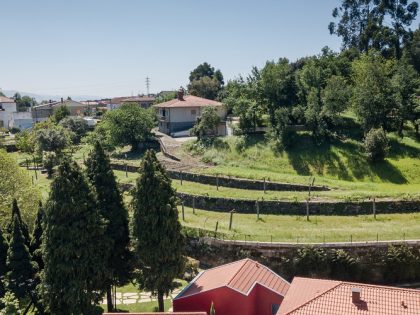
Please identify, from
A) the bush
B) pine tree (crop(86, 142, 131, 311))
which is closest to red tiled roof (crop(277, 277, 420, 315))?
pine tree (crop(86, 142, 131, 311))

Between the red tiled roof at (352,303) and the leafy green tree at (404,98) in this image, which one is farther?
the leafy green tree at (404,98)

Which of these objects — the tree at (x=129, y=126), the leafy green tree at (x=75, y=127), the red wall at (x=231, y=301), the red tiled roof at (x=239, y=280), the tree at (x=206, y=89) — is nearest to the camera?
the red wall at (x=231, y=301)

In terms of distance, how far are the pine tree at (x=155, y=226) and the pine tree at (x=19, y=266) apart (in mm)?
5457

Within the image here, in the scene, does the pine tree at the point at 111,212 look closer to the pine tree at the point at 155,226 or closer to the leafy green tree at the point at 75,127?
the pine tree at the point at 155,226

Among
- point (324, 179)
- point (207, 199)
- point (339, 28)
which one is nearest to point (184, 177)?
point (207, 199)

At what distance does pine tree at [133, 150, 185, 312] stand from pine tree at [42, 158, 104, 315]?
→ 2136 millimetres

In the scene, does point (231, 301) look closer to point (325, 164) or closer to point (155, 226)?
point (155, 226)

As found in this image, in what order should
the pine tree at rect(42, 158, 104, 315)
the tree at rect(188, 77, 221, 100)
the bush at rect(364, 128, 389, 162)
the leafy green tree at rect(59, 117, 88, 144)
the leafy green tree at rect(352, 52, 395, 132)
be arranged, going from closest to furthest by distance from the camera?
the pine tree at rect(42, 158, 104, 315) < the bush at rect(364, 128, 389, 162) < the leafy green tree at rect(352, 52, 395, 132) < the leafy green tree at rect(59, 117, 88, 144) < the tree at rect(188, 77, 221, 100)

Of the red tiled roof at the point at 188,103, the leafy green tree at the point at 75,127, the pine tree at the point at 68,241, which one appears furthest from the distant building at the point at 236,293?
the leafy green tree at the point at 75,127

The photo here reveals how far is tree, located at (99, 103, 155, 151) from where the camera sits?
163 ft

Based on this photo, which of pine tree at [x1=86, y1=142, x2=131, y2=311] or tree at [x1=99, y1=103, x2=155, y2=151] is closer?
pine tree at [x1=86, y1=142, x2=131, y2=311]

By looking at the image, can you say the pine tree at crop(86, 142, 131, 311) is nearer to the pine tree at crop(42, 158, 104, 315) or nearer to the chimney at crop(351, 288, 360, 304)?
the pine tree at crop(42, 158, 104, 315)

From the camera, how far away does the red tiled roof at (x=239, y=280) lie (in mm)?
19047

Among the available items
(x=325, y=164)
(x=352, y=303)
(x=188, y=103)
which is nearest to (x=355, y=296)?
(x=352, y=303)
